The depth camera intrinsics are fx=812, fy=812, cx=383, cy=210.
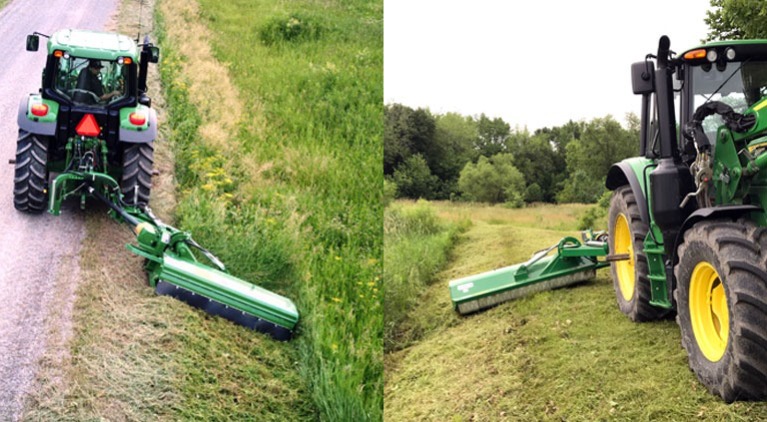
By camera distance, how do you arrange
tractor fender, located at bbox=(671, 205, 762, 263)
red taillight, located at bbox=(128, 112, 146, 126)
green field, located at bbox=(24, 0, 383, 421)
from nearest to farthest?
tractor fender, located at bbox=(671, 205, 762, 263)
green field, located at bbox=(24, 0, 383, 421)
red taillight, located at bbox=(128, 112, 146, 126)

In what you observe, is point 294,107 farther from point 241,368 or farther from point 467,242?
point 241,368

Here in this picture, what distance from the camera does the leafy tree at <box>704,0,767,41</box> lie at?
17.5 ft

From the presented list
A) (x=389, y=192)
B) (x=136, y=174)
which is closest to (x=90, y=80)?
(x=136, y=174)

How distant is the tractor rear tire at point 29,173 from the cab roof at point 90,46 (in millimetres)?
560

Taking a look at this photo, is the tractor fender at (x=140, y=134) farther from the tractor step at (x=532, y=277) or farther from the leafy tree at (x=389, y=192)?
the tractor step at (x=532, y=277)

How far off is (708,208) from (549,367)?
2.97ft

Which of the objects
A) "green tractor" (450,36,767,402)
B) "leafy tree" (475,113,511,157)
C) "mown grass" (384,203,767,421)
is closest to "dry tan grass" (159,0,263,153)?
"leafy tree" (475,113,511,157)

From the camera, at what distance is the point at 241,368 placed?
381 cm

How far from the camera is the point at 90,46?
4.77m

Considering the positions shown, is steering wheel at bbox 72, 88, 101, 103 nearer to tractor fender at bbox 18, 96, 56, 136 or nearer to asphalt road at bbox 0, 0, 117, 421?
tractor fender at bbox 18, 96, 56, 136

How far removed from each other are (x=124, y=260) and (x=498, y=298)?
213 centimetres

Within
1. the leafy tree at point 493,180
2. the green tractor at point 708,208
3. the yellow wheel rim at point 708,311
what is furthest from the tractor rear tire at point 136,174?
the yellow wheel rim at point 708,311

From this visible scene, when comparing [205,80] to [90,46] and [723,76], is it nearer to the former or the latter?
[90,46]

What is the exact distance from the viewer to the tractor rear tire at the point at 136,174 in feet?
16.5
